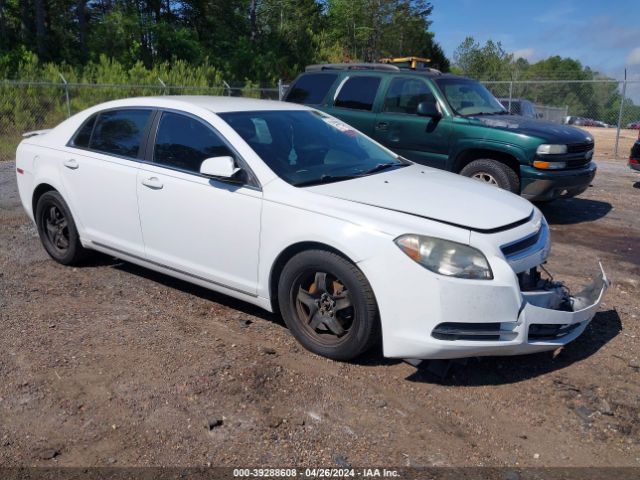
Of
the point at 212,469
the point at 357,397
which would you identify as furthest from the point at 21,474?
the point at 357,397

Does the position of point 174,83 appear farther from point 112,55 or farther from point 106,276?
point 106,276

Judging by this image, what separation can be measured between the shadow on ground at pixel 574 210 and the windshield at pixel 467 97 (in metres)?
1.58

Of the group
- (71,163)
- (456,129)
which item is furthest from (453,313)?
(456,129)

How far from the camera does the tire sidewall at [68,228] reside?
17.2 feet

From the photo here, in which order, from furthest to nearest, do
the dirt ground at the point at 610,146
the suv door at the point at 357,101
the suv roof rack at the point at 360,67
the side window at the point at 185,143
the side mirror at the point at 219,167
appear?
1. the dirt ground at the point at 610,146
2. the suv roof rack at the point at 360,67
3. the suv door at the point at 357,101
4. the side window at the point at 185,143
5. the side mirror at the point at 219,167

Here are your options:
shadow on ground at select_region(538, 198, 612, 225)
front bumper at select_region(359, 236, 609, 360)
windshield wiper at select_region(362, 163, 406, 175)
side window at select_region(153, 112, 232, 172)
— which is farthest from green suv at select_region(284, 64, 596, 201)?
front bumper at select_region(359, 236, 609, 360)

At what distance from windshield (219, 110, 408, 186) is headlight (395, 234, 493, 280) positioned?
0.96 metres

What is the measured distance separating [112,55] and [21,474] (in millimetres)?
22052

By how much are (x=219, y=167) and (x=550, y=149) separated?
485 cm

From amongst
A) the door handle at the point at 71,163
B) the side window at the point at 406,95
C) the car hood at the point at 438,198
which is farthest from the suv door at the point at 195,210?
the side window at the point at 406,95

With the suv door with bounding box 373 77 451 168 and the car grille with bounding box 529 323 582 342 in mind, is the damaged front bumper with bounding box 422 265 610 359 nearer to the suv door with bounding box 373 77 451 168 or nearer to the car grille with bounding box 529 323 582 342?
the car grille with bounding box 529 323 582 342

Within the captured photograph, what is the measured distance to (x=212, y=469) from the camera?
9.04 feet

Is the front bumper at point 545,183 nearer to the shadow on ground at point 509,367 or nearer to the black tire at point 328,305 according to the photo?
the shadow on ground at point 509,367

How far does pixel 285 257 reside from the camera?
382cm
